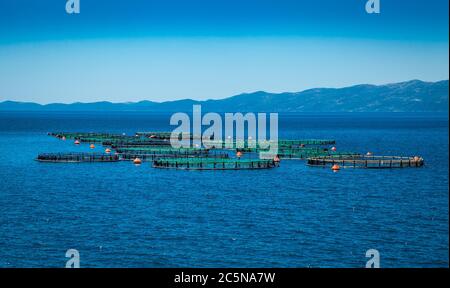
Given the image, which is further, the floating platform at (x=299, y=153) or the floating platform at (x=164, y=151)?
the floating platform at (x=164, y=151)

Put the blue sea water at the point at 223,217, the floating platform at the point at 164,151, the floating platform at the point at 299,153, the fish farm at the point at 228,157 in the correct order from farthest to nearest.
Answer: the floating platform at the point at 164,151 → the floating platform at the point at 299,153 → the fish farm at the point at 228,157 → the blue sea water at the point at 223,217

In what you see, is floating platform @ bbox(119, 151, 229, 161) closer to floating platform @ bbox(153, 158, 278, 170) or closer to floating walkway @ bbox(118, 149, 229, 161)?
floating walkway @ bbox(118, 149, 229, 161)

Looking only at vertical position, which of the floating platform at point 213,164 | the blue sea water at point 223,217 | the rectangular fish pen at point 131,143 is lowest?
the blue sea water at point 223,217

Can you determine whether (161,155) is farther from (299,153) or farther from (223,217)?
(223,217)

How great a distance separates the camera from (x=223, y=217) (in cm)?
7044

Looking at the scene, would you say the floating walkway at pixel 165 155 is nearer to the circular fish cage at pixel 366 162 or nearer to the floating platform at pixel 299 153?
the floating platform at pixel 299 153

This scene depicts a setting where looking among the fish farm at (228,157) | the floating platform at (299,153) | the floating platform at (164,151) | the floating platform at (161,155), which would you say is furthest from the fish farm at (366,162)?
the floating platform at (164,151)

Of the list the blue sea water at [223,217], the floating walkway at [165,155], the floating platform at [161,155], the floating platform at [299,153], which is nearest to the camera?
the blue sea water at [223,217]

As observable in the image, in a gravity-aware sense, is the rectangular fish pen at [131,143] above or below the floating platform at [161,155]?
above

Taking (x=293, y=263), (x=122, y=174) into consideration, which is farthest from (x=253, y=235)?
(x=122, y=174)

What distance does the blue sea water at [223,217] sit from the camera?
5362 centimetres

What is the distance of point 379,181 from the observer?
102 m
